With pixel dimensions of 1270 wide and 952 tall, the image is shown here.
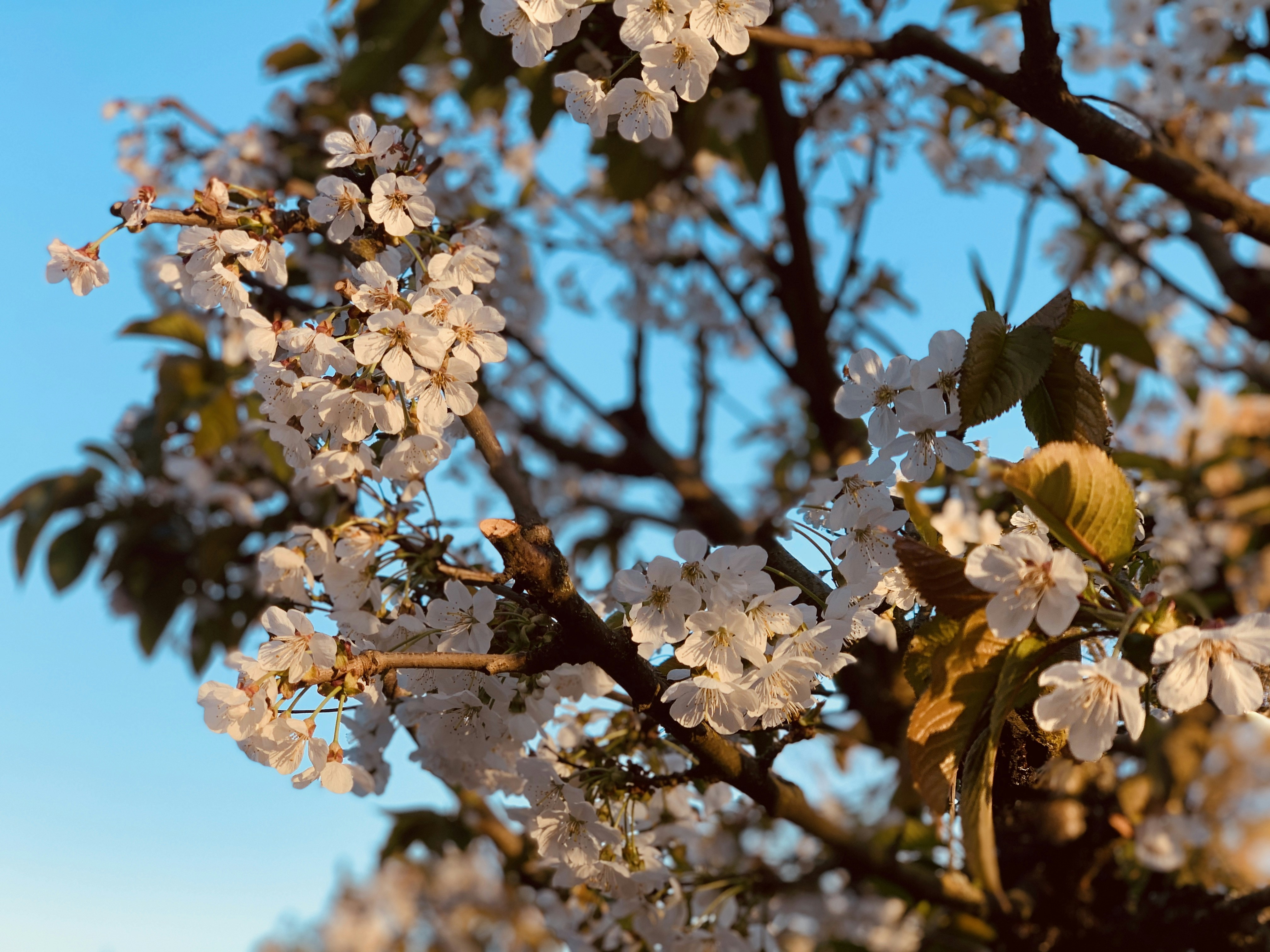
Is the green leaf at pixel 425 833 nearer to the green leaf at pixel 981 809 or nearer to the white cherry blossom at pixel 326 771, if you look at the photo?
the white cherry blossom at pixel 326 771

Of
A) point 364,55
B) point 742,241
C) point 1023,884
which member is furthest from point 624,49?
point 742,241

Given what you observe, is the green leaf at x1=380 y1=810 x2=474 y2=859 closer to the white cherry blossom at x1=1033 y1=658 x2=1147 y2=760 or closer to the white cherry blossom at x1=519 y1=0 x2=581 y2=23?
the white cherry blossom at x1=1033 y1=658 x2=1147 y2=760

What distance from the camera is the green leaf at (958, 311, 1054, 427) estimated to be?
899 millimetres

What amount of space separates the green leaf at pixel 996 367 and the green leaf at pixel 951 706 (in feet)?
0.72

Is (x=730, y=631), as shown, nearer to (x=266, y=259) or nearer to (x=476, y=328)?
(x=476, y=328)

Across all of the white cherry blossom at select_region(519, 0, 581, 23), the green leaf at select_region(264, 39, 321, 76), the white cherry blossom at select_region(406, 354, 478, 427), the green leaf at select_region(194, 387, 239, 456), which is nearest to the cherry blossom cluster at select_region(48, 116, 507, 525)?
the white cherry blossom at select_region(406, 354, 478, 427)

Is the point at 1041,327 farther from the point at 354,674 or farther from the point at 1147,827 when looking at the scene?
the point at 1147,827

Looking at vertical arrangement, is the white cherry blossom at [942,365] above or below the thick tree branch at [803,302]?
below

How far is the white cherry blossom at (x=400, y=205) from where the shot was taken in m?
1.07

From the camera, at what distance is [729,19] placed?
3.56 ft

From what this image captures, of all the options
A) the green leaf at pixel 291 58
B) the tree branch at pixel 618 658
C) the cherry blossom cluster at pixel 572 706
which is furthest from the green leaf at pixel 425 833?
the green leaf at pixel 291 58

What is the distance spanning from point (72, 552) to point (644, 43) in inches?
95.2

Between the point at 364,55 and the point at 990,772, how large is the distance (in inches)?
69.9

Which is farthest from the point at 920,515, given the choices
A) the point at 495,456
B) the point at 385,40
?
the point at 385,40
